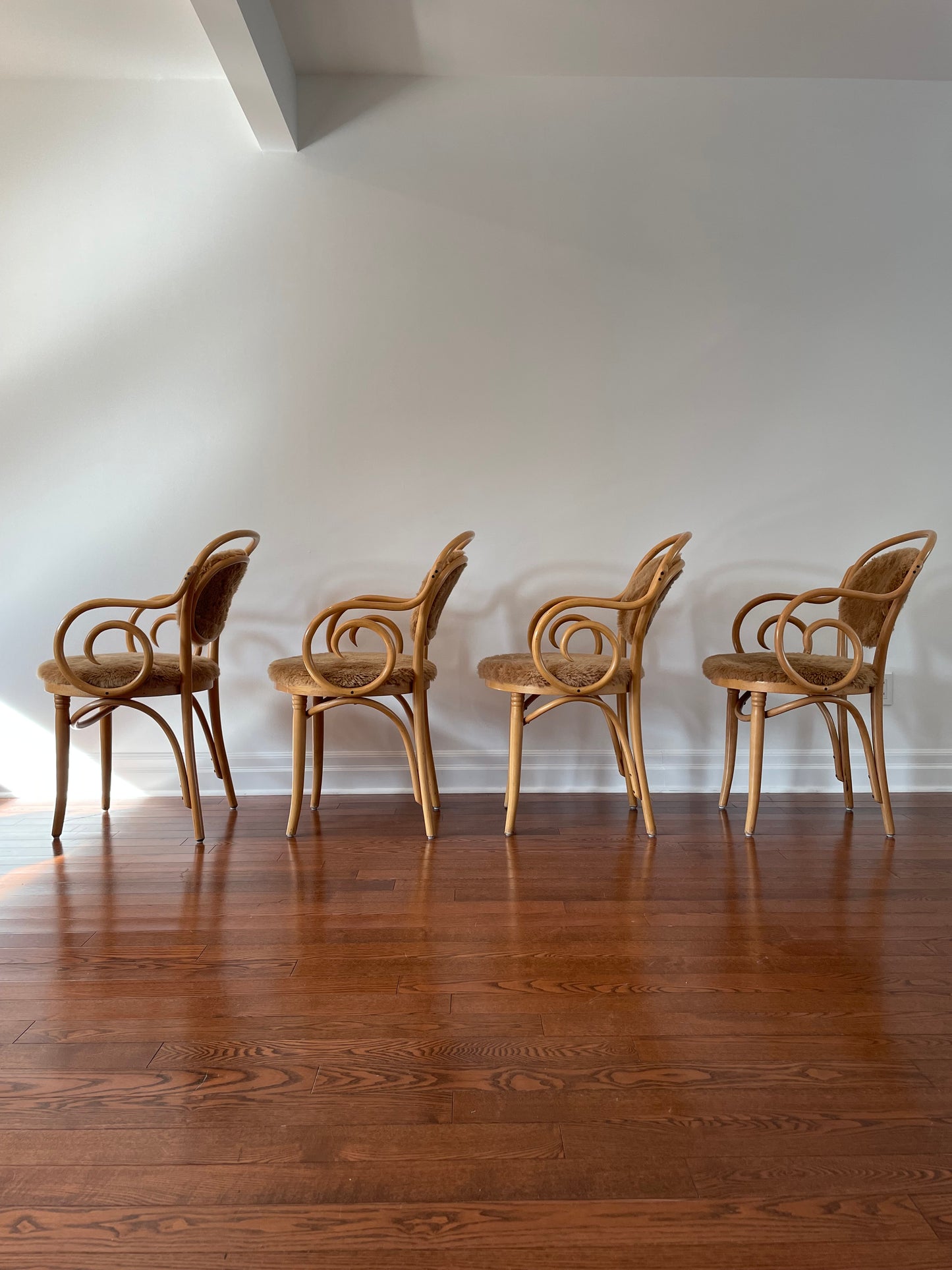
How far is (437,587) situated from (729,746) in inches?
48.4

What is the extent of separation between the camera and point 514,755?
8.94ft

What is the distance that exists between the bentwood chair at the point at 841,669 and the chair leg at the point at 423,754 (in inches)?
38.2

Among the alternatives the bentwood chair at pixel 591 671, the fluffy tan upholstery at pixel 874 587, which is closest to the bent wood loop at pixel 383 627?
the bentwood chair at pixel 591 671

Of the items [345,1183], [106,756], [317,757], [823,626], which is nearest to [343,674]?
[317,757]

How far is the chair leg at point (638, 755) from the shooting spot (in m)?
2.69

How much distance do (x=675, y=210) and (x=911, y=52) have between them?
955 millimetres

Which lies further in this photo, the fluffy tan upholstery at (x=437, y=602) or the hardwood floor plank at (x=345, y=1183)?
the fluffy tan upholstery at (x=437, y=602)

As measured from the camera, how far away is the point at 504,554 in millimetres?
3301

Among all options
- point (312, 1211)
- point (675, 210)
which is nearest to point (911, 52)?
point (675, 210)

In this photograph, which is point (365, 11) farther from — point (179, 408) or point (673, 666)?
point (673, 666)

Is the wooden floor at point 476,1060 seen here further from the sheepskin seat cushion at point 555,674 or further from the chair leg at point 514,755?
the sheepskin seat cushion at point 555,674

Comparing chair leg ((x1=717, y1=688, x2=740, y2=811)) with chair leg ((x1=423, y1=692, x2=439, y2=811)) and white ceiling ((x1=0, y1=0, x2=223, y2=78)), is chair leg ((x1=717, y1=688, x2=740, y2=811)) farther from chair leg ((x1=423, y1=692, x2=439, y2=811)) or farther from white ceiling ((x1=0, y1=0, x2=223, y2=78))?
white ceiling ((x1=0, y1=0, x2=223, y2=78))

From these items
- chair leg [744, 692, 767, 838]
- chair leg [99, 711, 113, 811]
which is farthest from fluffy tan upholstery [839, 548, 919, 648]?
chair leg [99, 711, 113, 811]

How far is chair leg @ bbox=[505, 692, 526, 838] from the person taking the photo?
8.83ft
